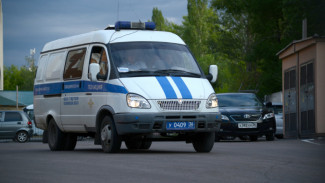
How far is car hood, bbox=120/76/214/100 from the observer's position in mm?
13156

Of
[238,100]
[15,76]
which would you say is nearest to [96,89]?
[238,100]

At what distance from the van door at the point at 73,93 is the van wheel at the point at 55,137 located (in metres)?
0.46

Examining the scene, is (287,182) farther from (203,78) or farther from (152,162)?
(203,78)

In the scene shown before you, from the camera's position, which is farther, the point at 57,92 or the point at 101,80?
the point at 57,92

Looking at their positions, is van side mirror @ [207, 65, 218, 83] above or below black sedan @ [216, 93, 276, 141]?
above

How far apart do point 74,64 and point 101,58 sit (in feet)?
3.73

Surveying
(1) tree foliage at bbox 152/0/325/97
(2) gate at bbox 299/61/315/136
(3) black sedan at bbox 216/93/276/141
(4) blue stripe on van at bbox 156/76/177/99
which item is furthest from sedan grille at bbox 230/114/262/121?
(1) tree foliage at bbox 152/0/325/97

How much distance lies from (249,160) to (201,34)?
242ft

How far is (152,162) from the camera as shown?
11.1 meters

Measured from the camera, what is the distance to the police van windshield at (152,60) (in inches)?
542

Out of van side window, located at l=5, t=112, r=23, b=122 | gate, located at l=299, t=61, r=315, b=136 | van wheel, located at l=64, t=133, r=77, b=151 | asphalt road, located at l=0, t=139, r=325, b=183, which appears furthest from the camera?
van side window, located at l=5, t=112, r=23, b=122

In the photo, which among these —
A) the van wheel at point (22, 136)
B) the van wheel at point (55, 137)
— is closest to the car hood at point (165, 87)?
the van wheel at point (55, 137)

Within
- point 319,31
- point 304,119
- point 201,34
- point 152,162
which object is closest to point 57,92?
point 152,162

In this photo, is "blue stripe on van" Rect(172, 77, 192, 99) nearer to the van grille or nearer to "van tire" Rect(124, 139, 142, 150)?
the van grille
